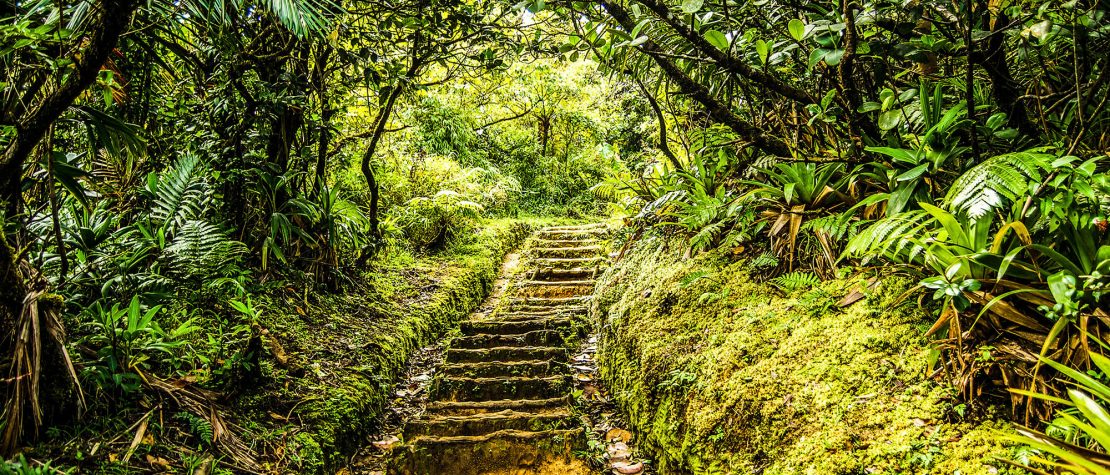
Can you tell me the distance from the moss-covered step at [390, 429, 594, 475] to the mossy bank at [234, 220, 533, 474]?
0.54m

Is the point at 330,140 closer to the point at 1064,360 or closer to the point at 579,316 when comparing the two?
the point at 579,316

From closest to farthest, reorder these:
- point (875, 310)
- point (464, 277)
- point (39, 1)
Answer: point (39, 1)
point (875, 310)
point (464, 277)

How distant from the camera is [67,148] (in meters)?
3.20

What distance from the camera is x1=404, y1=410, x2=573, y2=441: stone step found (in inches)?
144

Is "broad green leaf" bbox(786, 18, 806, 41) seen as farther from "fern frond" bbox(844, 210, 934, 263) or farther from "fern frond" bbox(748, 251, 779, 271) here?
"fern frond" bbox(748, 251, 779, 271)

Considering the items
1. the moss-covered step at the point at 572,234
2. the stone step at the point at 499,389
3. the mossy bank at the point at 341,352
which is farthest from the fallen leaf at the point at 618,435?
the moss-covered step at the point at 572,234

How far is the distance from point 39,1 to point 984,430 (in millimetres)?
3899

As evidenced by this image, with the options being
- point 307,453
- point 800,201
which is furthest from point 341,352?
point 800,201

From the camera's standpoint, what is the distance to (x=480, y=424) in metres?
3.70

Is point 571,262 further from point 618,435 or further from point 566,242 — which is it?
point 618,435

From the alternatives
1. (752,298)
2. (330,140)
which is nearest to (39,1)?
(330,140)

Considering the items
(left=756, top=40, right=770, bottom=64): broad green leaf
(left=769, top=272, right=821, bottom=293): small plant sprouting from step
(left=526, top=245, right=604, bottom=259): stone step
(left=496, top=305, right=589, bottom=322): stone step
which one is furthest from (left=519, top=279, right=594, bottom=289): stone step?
(left=756, top=40, right=770, bottom=64): broad green leaf

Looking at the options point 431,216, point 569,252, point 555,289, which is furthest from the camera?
point 569,252

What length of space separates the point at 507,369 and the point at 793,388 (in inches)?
113
